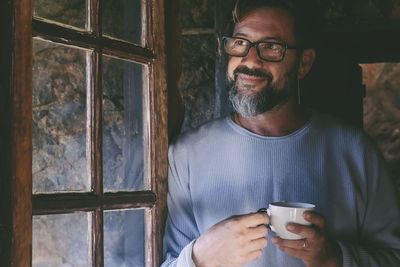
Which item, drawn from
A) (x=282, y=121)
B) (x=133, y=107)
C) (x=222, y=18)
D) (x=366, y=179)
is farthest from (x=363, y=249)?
(x=222, y=18)

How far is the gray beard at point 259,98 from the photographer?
1.58 m

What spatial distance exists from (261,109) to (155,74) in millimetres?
444

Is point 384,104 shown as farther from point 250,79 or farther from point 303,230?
point 303,230

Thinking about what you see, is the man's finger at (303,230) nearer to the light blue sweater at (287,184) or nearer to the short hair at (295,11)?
the light blue sweater at (287,184)

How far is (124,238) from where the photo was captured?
1397 millimetres

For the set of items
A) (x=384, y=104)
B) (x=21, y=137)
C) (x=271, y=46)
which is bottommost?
(x=21, y=137)

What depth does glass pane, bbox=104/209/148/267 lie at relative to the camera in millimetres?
1310

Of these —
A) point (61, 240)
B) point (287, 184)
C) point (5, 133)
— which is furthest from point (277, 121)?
point (5, 133)

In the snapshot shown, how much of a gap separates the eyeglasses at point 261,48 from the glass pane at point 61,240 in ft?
2.81

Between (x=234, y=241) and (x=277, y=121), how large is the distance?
623 mm

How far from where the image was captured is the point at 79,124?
4.10 ft

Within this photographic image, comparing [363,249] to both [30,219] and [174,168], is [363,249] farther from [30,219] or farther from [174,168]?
[30,219]

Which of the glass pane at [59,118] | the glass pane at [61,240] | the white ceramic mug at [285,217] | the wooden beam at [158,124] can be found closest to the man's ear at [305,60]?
the wooden beam at [158,124]

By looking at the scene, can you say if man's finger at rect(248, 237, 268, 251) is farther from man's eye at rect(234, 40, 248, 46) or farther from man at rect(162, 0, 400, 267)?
man's eye at rect(234, 40, 248, 46)
